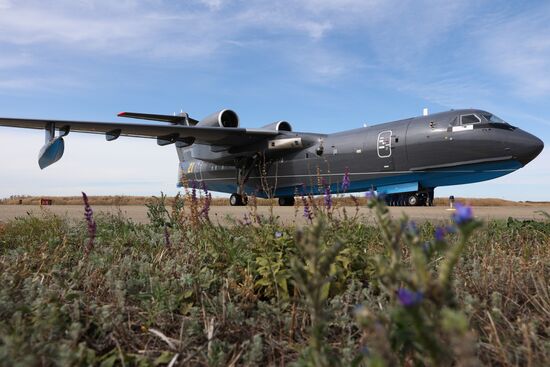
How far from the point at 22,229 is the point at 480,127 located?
11.2 m

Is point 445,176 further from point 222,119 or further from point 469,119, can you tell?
point 222,119

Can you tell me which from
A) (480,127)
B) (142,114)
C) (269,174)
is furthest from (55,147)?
(142,114)

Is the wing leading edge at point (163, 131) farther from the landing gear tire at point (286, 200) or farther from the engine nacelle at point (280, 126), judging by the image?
the landing gear tire at point (286, 200)

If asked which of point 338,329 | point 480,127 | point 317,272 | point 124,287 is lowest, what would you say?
point 338,329

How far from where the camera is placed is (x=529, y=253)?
271 centimetres

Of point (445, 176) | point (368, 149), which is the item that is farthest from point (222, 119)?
point (445, 176)

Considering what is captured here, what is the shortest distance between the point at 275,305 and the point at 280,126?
15.9 metres

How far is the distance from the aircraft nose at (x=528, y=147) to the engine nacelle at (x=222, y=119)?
429 inches

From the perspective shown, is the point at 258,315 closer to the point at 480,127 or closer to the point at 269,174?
the point at 480,127

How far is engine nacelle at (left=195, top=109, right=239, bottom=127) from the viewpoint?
55.6 feet

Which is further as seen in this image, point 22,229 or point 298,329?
point 22,229

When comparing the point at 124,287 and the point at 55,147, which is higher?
the point at 55,147

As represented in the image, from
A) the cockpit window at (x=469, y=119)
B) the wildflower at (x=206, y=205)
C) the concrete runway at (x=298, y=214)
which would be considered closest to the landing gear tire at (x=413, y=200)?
the cockpit window at (x=469, y=119)

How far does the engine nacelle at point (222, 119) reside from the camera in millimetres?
16953
